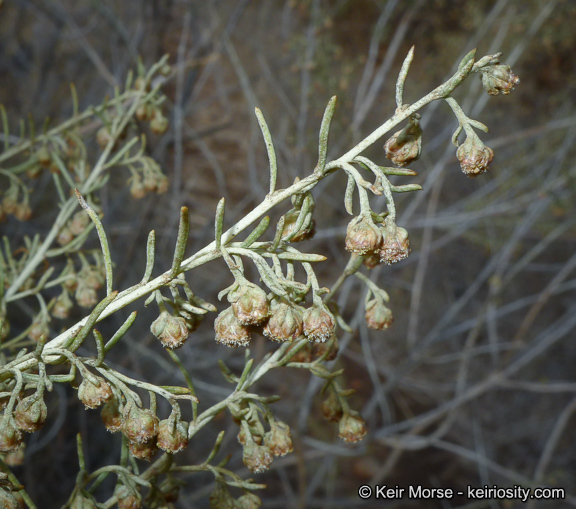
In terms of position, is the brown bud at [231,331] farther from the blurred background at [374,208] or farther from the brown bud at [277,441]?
the blurred background at [374,208]

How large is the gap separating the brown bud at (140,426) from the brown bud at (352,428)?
1.33ft

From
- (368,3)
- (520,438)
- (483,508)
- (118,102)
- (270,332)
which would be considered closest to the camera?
(270,332)

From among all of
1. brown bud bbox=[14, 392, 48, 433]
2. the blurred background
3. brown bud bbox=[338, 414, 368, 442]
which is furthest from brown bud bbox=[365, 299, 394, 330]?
the blurred background

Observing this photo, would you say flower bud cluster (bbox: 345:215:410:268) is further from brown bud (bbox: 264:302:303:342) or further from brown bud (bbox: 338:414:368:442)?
brown bud (bbox: 338:414:368:442)

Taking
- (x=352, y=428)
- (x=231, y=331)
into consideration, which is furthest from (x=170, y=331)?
(x=352, y=428)

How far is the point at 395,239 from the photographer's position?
2.39ft

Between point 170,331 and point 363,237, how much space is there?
1.05ft

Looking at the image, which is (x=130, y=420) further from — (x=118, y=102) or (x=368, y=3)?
(x=368, y=3)

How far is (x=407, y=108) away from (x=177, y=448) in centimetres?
62

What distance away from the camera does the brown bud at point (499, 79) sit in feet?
2.36

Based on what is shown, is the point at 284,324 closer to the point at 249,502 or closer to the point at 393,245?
the point at 393,245

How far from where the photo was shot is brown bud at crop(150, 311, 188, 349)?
0.76 meters

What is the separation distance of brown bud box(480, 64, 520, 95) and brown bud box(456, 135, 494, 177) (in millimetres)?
72

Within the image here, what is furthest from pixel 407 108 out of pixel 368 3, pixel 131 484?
pixel 368 3
